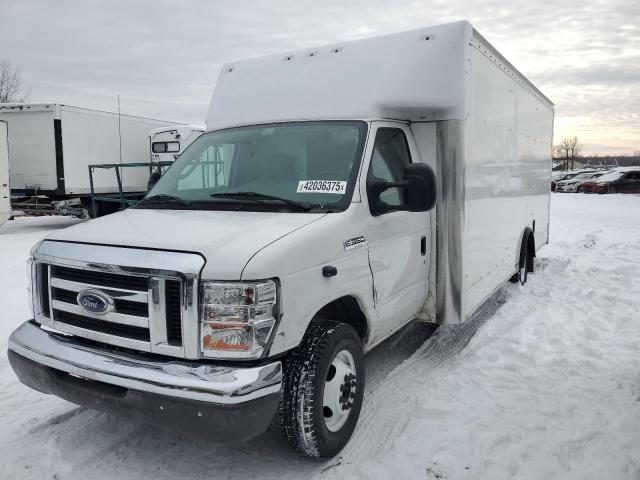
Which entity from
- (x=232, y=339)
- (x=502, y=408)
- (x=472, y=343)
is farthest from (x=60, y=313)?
(x=472, y=343)

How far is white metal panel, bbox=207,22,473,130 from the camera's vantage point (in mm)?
4395

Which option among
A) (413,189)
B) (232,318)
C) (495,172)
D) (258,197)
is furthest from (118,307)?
(495,172)

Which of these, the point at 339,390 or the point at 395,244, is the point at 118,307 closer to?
the point at 339,390

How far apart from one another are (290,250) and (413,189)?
3.70 ft

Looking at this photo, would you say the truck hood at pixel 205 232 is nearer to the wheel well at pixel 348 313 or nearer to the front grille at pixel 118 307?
the front grille at pixel 118 307

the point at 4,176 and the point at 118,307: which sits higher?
the point at 4,176

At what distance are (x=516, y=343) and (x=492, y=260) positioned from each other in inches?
35.0

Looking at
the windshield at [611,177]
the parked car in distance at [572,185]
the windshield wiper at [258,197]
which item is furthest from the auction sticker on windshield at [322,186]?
the parked car in distance at [572,185]

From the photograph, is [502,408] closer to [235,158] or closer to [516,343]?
[516,343]

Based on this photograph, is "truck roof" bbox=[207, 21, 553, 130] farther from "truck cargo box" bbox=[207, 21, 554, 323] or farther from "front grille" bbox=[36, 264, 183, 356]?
"front grille" bbox=[36, 264, 183, 356]

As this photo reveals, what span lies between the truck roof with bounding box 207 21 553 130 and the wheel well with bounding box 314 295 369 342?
1500 mm

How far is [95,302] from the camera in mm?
3146

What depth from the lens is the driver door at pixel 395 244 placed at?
395 centimetres

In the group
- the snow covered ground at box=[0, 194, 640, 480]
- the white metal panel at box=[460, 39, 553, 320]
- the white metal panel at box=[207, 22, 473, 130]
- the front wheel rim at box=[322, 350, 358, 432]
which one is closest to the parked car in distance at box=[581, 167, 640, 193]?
the white metal panel at box=[460, 39, 553, 320]
